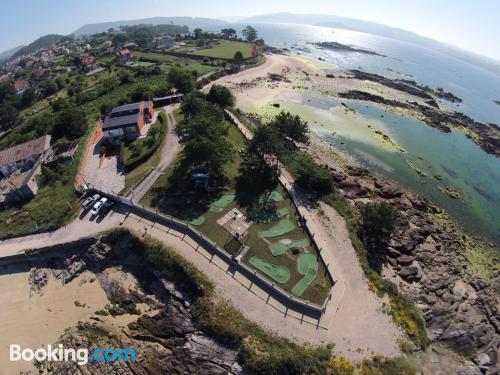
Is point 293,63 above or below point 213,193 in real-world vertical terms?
above

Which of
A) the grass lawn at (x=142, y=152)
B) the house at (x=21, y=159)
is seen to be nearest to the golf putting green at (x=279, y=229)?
the grass lawn at (x=142, y=152)

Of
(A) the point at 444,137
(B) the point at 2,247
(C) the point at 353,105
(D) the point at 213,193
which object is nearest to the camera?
(B) the point at 2,247

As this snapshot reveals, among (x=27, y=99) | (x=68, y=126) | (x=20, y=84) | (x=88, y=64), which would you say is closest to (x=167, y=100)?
(x=68, y=126)

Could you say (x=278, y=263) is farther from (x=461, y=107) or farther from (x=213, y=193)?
(x=461, y=107)

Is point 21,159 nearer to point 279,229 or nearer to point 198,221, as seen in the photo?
point 198,221

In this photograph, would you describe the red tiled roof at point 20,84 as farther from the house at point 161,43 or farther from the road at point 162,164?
the road at point 162,164

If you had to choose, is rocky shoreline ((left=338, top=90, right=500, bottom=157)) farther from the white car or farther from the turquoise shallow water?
the white car

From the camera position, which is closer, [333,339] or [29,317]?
[333,339]

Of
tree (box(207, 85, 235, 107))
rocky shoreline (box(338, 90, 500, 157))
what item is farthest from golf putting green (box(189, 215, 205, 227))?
rocky shoreline (box(338, 90, 500, 157))

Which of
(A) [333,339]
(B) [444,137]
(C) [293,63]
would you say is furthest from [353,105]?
(A) [333,339]
